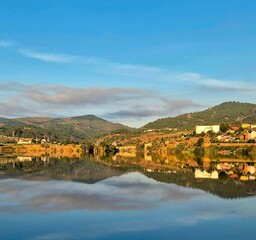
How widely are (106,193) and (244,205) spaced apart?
1278 cm

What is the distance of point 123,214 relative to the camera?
2639cm

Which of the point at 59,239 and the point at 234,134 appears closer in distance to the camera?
the point at 59,239

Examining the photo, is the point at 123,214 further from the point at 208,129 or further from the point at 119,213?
the point at 208,129

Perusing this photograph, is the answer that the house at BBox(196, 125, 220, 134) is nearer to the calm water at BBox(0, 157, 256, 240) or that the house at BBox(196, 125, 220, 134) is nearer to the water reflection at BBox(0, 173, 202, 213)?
the water reflection at BBox(0, 173, 202, 213)

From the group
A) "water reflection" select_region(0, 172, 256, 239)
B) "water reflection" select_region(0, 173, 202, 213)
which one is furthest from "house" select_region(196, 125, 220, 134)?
"water reflection" select_region(0, 172, 256, 239)

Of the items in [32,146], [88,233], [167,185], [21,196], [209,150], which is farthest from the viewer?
[32,146]

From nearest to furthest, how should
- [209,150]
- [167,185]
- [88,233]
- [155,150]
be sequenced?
[88,233] < [167,185] < [209,150] < [155,150]

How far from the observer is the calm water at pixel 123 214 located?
21.2m

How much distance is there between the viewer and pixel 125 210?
91.4 ft

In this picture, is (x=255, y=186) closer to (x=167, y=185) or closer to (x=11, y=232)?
(x=167, y=185)

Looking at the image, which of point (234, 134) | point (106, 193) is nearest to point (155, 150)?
point (234, 134)

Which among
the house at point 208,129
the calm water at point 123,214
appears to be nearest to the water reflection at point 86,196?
the calm water at point 123,214

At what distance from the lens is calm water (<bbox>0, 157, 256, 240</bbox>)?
21.2 m

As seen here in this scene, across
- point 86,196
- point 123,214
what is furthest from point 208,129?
point 123,214
